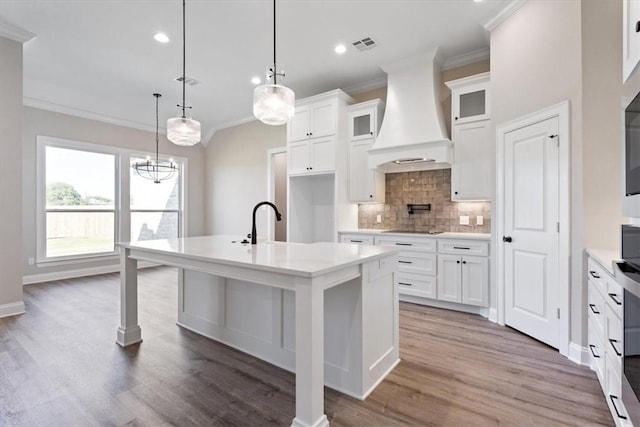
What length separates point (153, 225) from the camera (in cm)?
663

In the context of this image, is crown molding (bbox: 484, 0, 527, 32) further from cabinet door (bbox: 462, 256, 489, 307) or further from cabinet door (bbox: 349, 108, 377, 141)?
cabinet door (bbox: 462, 256, 489, 307)

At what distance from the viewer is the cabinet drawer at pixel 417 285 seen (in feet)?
12.2

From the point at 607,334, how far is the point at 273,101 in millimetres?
2663

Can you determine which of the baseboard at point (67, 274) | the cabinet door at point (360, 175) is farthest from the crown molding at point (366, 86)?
the baseboard at point (67, 274)

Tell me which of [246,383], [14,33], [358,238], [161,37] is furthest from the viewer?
[358,238]

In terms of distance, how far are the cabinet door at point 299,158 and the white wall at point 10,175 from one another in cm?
331

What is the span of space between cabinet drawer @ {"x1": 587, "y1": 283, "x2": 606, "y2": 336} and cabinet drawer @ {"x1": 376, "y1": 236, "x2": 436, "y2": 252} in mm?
1577

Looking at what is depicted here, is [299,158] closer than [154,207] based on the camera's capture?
Yes

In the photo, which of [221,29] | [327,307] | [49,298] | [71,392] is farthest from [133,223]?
[327,307]

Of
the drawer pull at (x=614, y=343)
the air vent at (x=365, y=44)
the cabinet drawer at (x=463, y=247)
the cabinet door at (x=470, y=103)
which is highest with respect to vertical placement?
the air vent at (x=365, y=44)

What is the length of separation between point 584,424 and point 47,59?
6550 mm

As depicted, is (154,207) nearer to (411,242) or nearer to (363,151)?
(363,151)

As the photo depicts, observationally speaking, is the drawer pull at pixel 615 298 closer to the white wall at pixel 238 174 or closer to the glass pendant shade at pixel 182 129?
the glass pendant shade at pixel 182 129

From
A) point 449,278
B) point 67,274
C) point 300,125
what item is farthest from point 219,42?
point 67,274
